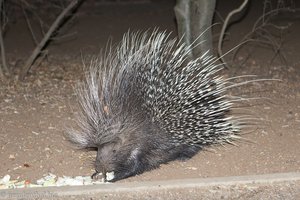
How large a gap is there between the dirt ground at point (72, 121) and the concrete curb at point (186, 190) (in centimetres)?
28

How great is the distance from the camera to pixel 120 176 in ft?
14.8

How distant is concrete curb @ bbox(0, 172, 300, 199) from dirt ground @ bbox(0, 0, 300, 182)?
277 millimetres

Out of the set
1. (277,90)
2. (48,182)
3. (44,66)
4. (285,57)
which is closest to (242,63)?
(285,57)

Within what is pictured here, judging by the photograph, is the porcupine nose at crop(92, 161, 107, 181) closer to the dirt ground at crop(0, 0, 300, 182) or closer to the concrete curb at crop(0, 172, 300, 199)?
the dirt ground at crop(0, 0, 300, 182)

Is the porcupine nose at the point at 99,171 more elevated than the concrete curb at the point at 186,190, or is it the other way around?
the porcupine nose at the point at 99,171

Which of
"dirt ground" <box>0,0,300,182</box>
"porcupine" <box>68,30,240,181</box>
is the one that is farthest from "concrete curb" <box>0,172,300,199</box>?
"porcupine" <box>68,30,240,181</box>

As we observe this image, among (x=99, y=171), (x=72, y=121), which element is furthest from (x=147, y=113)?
(x=72, y=121)

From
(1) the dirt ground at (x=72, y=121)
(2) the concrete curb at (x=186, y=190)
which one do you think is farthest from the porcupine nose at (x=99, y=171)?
(2) the concrete curb at (x=186, y=190)

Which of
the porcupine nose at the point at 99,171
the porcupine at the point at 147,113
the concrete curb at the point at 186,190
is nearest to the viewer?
the concrete curb at the point at 186,190

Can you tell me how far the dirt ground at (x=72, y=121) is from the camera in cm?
465

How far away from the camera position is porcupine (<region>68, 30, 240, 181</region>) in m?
4.58

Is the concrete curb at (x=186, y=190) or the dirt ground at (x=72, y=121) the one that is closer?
the concrete curb at (x=186, y=190)

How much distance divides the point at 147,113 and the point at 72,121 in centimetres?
130

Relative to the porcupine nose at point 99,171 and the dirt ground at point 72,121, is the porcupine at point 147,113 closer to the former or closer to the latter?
the porcupine nose at point 99,171
